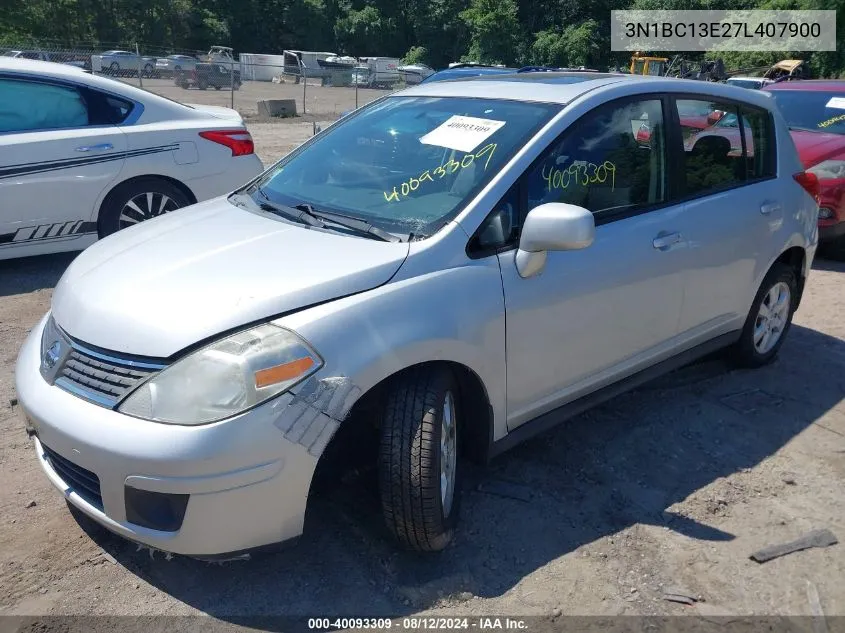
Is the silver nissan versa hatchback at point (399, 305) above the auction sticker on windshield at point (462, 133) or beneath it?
beneath

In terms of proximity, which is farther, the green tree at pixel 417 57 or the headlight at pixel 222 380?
the green tree at pixel 417 57

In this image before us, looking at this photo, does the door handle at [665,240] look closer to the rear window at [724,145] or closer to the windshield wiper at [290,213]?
the rear window at [724,145]

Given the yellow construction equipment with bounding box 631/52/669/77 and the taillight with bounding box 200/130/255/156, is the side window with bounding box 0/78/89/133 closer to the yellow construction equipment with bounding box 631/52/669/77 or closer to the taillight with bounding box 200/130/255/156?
the taillight with bounding box 200/130/255/156

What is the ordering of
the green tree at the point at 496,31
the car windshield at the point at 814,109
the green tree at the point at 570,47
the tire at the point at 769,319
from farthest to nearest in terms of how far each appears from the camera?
1. the green tree at the point at 496,31
2. the green tree at the point at 570,47
3. the car windshield at the point at 814,109
4. the tire at the point at 769,319

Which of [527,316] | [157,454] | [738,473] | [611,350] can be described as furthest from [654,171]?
[157,454]

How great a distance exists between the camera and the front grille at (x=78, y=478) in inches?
101

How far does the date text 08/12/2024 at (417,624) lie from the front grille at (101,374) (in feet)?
3.21

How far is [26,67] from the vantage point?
580cm

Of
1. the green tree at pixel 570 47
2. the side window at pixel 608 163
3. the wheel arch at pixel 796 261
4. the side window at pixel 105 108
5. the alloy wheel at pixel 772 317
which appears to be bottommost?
the alloy wheel at pixel 772 317

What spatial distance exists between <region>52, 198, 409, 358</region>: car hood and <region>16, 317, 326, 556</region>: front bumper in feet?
0.86

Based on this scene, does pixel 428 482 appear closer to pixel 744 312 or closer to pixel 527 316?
pixel 527 316

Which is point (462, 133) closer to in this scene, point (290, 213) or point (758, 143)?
point (290, 213)

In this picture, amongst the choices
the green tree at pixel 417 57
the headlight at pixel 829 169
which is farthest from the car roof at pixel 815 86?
the green tree at pixel 417 57

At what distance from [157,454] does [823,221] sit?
6.86 meters
